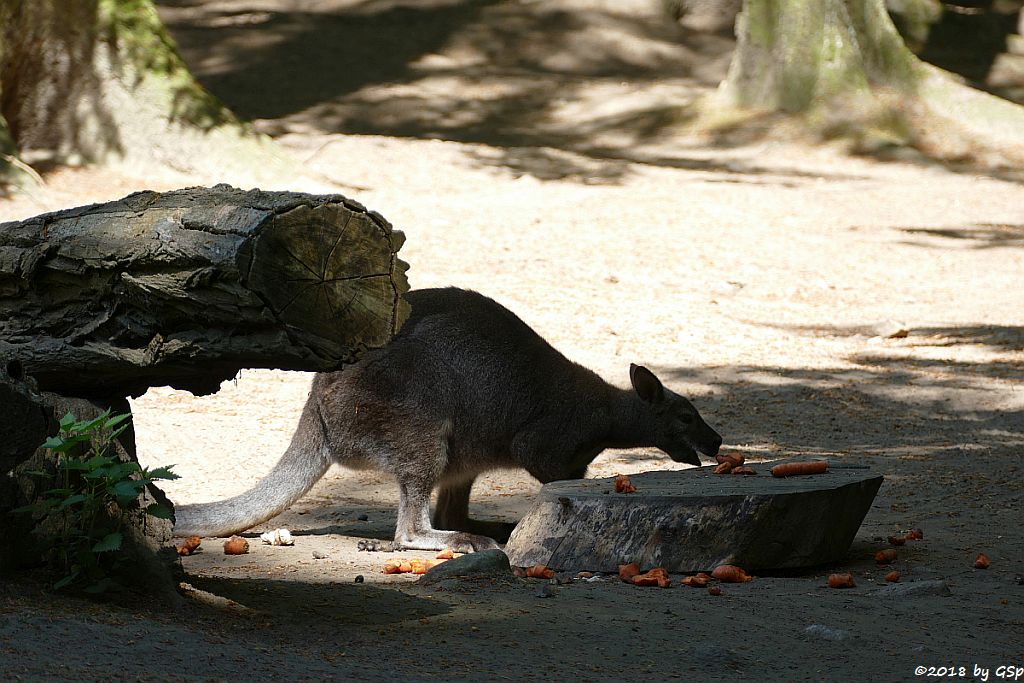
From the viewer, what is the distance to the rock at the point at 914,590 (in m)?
4.50

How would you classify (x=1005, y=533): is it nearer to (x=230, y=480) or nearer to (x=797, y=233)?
(x=230, y=480)

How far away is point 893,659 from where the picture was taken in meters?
3.65

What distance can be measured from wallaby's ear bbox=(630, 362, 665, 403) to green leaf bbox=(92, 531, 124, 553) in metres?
2.95

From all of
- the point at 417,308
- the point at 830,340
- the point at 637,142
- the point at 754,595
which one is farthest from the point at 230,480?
the point at 637,142

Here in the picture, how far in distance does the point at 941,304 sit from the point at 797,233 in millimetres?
2089

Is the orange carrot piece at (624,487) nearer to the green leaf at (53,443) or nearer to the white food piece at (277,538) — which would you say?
the white food piece at (277,538)

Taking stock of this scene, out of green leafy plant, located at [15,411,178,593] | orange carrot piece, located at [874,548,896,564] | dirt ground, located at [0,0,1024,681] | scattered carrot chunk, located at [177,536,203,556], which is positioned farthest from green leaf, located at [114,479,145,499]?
A: orange carrot piece, located at [874,548,896,564]

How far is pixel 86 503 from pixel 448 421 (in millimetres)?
2029

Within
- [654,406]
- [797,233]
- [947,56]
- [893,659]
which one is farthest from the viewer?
[947,56]

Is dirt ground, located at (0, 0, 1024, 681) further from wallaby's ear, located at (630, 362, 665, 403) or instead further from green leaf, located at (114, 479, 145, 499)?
wallaby's ear, located at (630, 362, 665, 403)

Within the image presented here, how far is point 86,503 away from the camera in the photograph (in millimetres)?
3695

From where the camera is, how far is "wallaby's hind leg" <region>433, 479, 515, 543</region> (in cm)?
586

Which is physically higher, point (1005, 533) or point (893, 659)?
point (893, 659)

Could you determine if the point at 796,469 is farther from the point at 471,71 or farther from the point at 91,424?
the point at 471,71
